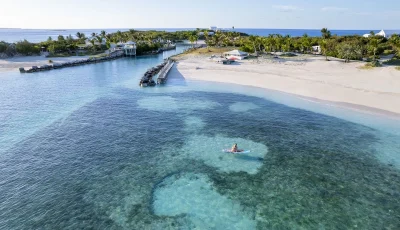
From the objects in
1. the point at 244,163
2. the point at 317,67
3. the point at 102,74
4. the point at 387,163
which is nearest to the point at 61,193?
the point at 244,163

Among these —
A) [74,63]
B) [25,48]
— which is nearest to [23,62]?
→ [25,48]

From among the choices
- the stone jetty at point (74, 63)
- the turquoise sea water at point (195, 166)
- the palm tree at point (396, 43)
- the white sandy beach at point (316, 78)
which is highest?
the palm tree at point (396, 43)

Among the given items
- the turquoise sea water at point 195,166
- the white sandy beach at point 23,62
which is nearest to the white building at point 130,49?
the white sandy beach at point 23,62

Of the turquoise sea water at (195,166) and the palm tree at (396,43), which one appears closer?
the turquoise sea water at (195,166)

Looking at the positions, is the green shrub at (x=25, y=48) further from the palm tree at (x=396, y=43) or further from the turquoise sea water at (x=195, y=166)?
the palm tree at (x=396, y=43)

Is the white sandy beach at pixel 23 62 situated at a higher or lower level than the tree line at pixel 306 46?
lower
